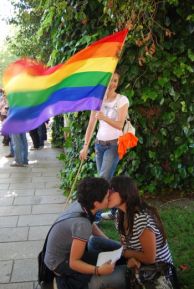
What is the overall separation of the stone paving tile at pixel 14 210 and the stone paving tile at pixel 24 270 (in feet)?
5.54

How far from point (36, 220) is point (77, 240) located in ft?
8.90

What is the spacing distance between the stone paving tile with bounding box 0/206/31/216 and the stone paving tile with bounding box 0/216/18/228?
18 centimetres

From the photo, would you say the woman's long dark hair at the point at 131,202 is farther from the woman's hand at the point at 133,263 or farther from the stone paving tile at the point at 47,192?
the stone paving tile at the point at 47,192

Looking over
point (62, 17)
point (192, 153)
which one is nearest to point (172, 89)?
point (192, 153)

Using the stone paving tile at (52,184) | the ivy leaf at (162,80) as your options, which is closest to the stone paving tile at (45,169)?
the stone paving tile at (52,184)

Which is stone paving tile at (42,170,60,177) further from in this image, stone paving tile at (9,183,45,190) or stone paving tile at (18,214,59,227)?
stone paving tile at (18,214,59,227)

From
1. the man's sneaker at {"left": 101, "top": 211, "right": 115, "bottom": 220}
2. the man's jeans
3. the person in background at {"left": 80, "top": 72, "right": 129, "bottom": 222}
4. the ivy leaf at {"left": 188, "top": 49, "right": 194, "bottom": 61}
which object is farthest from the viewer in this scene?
the man's jeans

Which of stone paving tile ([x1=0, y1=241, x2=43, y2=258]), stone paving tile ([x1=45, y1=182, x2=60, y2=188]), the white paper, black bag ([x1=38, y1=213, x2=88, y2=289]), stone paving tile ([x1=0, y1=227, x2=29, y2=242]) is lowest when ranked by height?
stone paving tile ([x1=45, y1=182, x2=60, y2=188])

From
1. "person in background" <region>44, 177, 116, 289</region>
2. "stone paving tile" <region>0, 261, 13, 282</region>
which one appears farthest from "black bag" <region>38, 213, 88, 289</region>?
"stone paving tile" <region>0, 261, 13, 282</region>

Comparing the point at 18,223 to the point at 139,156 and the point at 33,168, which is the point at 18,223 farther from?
the point at 33,168

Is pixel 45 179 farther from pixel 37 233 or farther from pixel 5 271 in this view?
pixel 5 271

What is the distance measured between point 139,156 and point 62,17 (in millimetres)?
2311

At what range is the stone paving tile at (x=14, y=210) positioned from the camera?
19.7ft

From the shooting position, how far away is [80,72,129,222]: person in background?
15.8 ft
